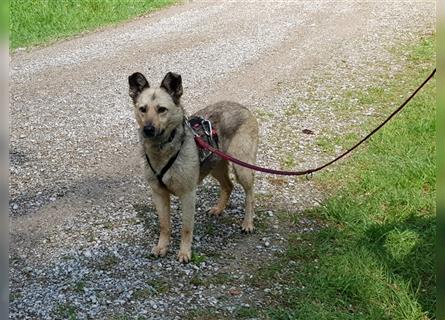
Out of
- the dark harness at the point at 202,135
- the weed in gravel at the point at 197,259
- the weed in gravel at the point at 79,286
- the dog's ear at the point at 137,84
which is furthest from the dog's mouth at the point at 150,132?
the weed in gravel at the point at 79,286

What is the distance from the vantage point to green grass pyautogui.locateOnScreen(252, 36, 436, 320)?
439 centimetres

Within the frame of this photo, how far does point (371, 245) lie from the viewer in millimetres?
5156

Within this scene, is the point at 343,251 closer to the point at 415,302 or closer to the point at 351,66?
the point at 415,302

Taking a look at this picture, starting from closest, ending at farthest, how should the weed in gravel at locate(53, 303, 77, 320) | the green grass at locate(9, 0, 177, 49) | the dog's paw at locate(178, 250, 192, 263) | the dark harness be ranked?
the weed in gravel at locate(53, 303, 77, 320), the dark harness, the dog's paw at locate(178, 250, 192, 263), the green grass at locate(9, 0, 177, 49)

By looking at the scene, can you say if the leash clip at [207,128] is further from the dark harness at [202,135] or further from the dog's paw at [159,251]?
the dog's paw at [159,251]

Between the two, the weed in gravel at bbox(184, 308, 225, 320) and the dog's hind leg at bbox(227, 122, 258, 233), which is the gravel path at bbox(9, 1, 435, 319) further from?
the dog's hind leg at bbox(227, 122, 258, 233)

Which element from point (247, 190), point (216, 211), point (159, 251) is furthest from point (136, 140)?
point (159, 251)

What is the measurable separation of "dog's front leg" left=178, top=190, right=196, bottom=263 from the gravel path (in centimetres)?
12

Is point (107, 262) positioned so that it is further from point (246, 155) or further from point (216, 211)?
point (246, 155)

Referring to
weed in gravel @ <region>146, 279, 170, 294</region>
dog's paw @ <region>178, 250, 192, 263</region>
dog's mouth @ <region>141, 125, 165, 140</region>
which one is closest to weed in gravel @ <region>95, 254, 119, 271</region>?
weed in gravel @ <region>146, 279, 170, 294</region>

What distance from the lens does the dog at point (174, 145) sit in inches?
184

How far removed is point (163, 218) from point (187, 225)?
0.25 meters

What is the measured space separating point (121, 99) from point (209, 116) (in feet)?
15.2

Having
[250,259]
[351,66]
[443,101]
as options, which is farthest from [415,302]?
[351,66]
